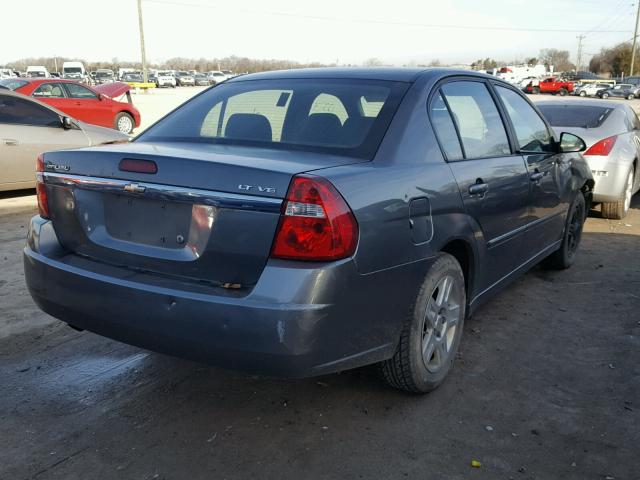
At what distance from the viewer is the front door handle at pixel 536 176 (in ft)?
14.0

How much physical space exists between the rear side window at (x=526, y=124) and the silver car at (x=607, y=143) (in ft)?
9.49

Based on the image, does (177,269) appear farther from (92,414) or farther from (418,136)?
(418,136)

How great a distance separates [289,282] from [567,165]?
3459 millimetres

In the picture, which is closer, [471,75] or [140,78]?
[471,75]

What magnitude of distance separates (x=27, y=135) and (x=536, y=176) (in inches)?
267

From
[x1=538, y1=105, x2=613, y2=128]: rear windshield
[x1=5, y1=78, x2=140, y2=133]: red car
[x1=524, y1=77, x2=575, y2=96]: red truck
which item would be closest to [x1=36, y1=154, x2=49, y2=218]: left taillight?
[x1=538, y1=105, x2=613, y2=128]: rear windshield

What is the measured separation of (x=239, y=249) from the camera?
2.53 meters

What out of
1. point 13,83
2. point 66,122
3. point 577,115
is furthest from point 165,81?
point 577,115

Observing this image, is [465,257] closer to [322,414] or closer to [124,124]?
[322,414]

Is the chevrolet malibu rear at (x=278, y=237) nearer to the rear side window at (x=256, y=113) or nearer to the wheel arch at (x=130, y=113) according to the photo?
the rear side window at (x=256, y=113)

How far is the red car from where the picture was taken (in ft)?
51.3

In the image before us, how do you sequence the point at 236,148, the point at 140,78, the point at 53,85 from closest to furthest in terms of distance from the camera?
the point at 236,148 → the point at 53,85 → the point at 140,78

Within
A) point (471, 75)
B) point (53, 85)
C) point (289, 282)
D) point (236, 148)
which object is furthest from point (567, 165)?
point (53, 85)

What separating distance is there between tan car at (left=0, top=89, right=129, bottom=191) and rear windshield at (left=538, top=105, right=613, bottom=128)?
555 centimetres
